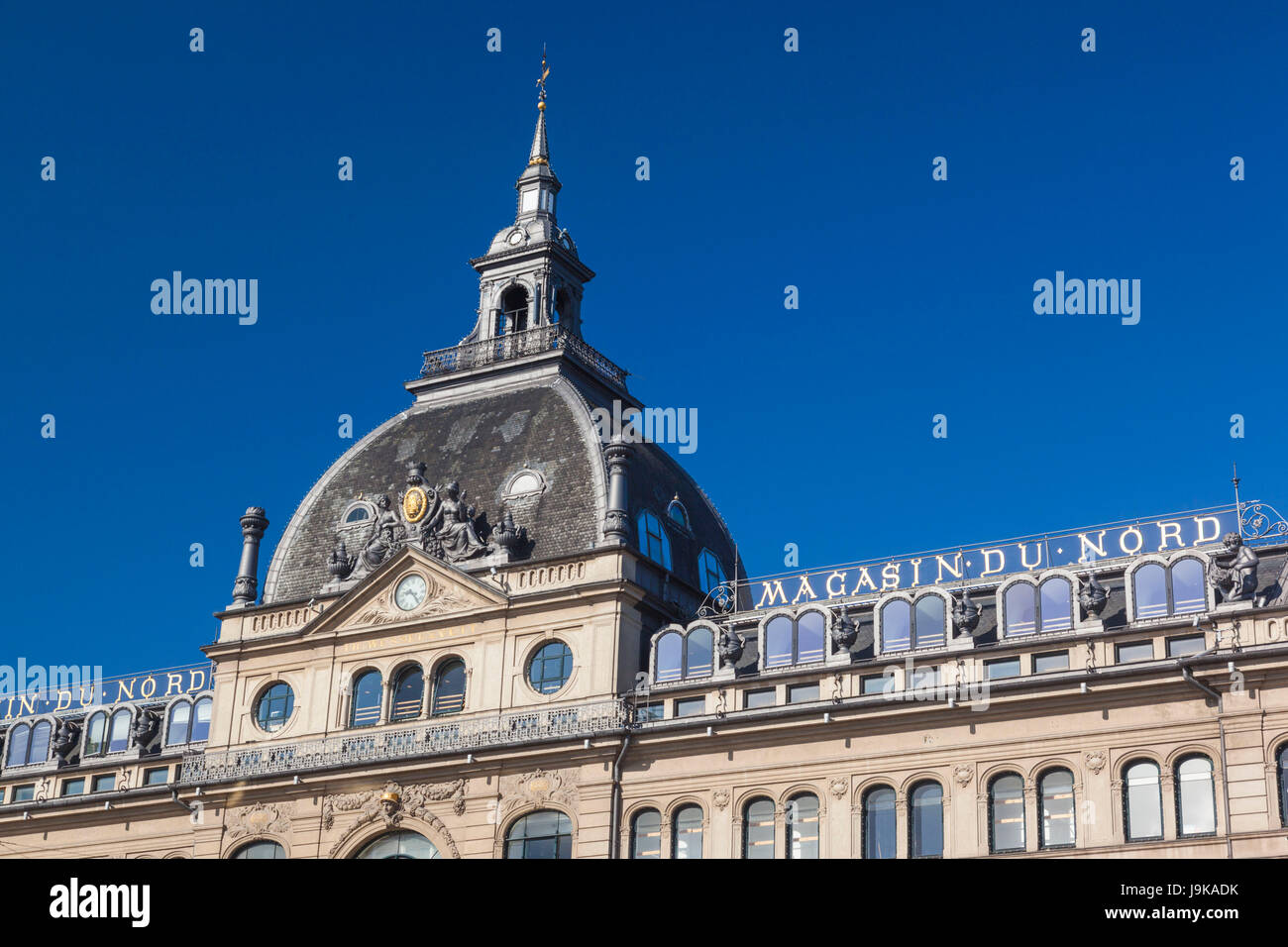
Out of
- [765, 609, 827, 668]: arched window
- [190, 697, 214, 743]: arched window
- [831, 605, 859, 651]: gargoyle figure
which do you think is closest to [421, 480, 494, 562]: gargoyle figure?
[765, 609, 827, 668]: arched window

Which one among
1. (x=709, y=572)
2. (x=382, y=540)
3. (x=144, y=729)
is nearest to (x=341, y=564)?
(x=382, y=540)

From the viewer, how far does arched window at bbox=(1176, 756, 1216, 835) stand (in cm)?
5600

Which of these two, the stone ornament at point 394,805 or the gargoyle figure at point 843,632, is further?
the stone ornament at point 394,805

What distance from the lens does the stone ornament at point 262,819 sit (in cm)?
7056

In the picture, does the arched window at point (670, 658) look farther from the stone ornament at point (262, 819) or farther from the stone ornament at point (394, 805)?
Answer: the stone ornament at point (262, 819)

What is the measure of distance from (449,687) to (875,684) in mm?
16899

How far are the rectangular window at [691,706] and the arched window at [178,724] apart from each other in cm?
2254

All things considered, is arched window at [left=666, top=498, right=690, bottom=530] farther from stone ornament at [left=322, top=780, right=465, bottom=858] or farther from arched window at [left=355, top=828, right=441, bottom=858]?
arched window at [left=355, top=828, right=441, bottom=858]

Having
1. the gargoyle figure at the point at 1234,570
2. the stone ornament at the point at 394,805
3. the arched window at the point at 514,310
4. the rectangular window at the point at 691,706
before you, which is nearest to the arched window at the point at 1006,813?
the gargoyle figure at the point at 1234,570

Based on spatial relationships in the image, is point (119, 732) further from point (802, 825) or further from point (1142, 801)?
point (1142, 801)

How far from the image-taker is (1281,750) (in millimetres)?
55000

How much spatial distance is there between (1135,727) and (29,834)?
46139mm

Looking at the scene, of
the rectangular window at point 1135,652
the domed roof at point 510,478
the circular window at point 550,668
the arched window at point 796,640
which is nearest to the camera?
the rectangular window at point 1135,652
